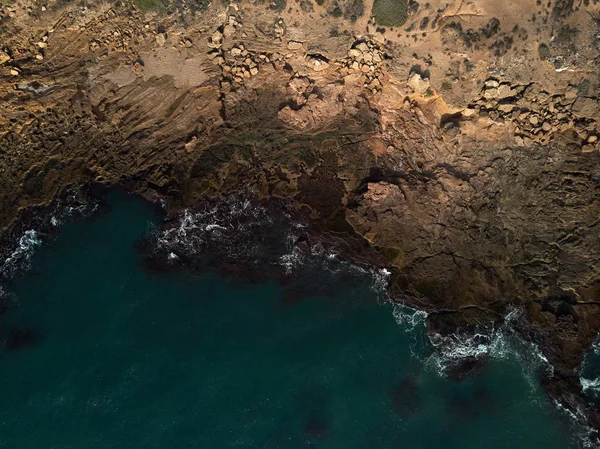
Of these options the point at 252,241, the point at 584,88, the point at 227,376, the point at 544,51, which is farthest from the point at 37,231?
the point at 584,88

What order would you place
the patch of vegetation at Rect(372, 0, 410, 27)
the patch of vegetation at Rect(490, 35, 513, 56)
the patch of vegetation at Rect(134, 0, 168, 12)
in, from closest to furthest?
the patch of vegetation at Rect(490, 35, 513, 56) → the patch of vegetation at Rect(372, 0, 410, 27) → the patch of vegetation at Rect(134, 0, 168, 12)

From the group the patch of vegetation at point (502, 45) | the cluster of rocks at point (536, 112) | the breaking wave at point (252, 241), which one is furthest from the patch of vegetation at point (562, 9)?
the breaking wave at point (252, 241)

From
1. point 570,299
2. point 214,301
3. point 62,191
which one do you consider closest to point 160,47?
point 62,191

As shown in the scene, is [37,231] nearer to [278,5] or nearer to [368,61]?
[278,5]

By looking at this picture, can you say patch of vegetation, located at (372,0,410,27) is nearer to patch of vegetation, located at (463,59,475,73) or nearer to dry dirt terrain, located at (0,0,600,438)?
dry dirt terrain, located at (0,0,600,438)

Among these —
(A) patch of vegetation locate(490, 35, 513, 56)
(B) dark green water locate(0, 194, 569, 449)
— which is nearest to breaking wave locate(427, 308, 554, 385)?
(B) dark green water locate(0, 194, 569, 449)

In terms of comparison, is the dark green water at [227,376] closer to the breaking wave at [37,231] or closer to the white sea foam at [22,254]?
the white sea foam at [22,254]

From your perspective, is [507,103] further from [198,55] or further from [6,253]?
[6,253]
